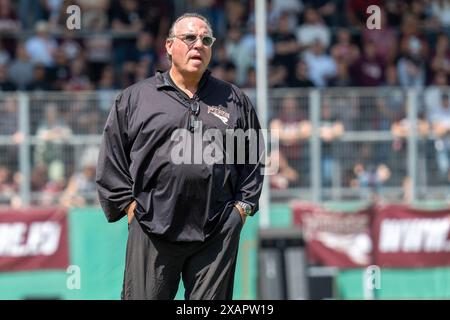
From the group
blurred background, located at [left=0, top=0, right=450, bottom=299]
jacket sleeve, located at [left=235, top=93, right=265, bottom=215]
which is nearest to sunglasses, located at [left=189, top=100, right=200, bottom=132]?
jacket sleeve, located at [left=235, top=93, right=265, bottom=215]

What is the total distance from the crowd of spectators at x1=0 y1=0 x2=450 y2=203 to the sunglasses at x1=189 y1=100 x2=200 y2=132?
8161 mm

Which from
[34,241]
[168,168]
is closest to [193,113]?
[168,168]

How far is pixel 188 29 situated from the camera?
834cm

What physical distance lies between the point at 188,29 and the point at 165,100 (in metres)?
0.49

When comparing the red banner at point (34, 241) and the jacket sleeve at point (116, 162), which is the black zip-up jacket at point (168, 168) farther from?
the red banner at point (34, 241)

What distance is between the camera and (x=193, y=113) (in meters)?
8.25

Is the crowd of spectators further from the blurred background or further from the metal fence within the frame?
the metal fence

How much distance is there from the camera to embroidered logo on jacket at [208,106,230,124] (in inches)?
327

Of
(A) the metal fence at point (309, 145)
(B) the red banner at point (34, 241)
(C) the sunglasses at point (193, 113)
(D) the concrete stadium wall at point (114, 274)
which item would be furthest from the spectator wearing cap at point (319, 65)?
(C) the sunglasses at point (193, 113)

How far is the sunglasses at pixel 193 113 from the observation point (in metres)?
8.22

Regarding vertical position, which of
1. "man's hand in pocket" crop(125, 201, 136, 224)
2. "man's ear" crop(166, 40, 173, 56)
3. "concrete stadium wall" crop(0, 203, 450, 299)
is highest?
"man's ear" crop(166, 40, 173, 56)

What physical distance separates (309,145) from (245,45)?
10.4ft

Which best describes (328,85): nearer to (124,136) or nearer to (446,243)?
(446,243)

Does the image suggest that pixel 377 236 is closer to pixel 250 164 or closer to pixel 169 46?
pixel 250 164
